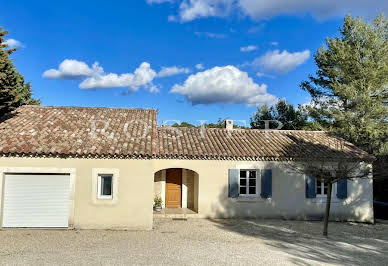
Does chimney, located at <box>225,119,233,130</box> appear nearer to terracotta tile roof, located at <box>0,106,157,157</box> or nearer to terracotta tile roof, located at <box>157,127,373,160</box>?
terracotta tile roof, located at <box>157,127,373,160</box>

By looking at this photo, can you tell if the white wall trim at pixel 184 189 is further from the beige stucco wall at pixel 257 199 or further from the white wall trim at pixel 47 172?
the white wall trim at pixel 47 172

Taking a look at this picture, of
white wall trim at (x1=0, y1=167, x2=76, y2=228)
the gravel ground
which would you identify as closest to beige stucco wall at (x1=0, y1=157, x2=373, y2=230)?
white wall trim at (x1=0, y1=167, x2=76, y2=228)

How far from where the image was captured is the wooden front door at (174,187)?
17875 mm

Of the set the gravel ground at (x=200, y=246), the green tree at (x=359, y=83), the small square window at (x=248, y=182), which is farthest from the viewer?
the green tree at (x=359, y=83)

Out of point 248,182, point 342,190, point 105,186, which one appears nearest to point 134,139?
point 105,186

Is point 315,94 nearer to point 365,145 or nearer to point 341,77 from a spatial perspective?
point 341,77

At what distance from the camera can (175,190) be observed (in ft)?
59.0

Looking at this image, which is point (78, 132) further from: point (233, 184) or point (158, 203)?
point (233, 184)

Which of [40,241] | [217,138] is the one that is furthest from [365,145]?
[40,241]

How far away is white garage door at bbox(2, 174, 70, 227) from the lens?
1237 cm

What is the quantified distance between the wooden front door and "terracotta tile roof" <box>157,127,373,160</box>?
204 centimetres

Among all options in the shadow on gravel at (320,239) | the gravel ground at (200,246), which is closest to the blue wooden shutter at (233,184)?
the shadow on gravel at (320,239)

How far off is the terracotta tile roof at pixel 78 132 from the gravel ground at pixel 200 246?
3030 mm

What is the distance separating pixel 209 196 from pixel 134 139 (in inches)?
185
